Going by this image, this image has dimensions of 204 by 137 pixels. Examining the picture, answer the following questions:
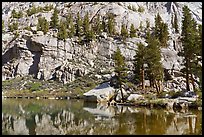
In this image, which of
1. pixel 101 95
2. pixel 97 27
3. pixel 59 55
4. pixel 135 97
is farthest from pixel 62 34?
pixel 135 97

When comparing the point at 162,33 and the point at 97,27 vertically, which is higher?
the point at 97,27

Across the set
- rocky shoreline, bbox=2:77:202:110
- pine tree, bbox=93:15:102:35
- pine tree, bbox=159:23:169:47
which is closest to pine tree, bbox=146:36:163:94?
rocky shoreline, bbox=2:77:202:110

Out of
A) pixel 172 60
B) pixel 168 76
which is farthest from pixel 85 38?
pixel 168 76

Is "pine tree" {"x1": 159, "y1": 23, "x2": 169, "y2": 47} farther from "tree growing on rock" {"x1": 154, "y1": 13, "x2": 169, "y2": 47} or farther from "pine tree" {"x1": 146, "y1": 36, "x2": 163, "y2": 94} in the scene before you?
"pine tree" {"x1": 146, "y1": 36, "x2": 163, "y2": 94}

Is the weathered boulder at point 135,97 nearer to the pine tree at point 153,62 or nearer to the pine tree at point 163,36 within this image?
the pine tree at point 153,62

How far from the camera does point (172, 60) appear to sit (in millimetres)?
84250

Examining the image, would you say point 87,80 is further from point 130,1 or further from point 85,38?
point 130,1

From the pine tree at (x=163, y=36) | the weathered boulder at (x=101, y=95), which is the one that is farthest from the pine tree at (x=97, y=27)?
the weathered boulder at (x=101, y=95)

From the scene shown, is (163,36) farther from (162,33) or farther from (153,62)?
(153,62)

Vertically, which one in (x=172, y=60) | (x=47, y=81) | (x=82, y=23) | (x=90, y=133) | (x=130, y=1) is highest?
(x=130, y=1)

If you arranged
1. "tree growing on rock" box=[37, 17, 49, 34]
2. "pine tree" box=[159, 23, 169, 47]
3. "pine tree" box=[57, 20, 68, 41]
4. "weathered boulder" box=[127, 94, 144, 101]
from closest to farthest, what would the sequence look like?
"weathered boulder" box=[127, 94, 144, 101], "pine tree" box=[159, 23, 169, 47], "pine tree" box=[57, 20, 68, 41], "tree growing on rock" box=[37, 17, 49, 34]

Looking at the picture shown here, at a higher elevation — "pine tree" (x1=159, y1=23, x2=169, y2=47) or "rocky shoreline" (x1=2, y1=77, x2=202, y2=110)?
"pine tree" (x1=159, y1=23, x2=169, y2=47)

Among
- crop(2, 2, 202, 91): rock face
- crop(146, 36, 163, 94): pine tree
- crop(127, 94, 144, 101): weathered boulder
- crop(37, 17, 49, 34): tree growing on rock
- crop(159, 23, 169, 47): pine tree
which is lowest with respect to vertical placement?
crop(127, 94, 144, 101): weathered boulder

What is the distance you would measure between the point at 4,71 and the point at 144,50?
56.2m
